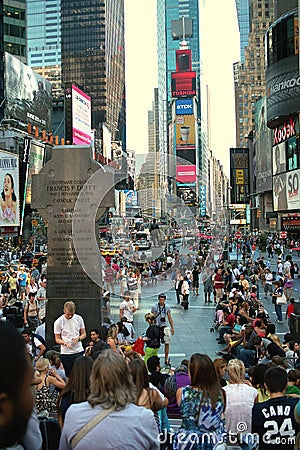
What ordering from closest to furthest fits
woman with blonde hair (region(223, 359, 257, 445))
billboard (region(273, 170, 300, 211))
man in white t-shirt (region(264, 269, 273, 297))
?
woman with blonde hair (region(223, 359, 257, 445)) → man in white t-shirt (region(264, 269, 273, 297)) → billboard (region(273, 170, 300, 211))

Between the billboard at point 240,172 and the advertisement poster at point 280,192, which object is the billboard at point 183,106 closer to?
the billboard at point 240,172

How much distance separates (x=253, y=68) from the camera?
520ft

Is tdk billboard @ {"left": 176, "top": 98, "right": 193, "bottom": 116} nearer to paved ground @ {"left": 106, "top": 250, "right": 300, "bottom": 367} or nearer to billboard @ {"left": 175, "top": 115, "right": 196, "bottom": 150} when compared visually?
billboard @ {"left": 175, "top": 115, "right": 196, "bottom": 150}

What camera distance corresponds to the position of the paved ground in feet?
43.7

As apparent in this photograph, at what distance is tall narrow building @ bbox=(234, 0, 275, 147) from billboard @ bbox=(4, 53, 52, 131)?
72.1 meters

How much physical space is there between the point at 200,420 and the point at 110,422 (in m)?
1.59

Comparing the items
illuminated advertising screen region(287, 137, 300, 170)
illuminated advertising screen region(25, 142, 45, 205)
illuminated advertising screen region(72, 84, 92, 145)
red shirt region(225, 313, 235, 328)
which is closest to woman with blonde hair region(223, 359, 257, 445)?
red shirt region(225, 313, 235, 328)

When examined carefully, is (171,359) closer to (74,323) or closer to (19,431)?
(74,323)

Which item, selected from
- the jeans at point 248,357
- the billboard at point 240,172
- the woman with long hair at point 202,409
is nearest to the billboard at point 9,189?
the jeans at point 248,357

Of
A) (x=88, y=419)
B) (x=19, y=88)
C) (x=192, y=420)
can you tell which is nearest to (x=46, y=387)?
(x=192, y=420)

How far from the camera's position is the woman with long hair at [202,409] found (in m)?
4.58

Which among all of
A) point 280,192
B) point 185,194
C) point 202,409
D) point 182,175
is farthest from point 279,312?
point 280,192

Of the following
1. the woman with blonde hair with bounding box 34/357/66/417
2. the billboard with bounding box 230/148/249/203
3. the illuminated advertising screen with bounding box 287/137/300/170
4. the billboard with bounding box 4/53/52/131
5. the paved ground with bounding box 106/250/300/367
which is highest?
the billboard with bounding box 4/53/52/131

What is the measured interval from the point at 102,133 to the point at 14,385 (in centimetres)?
13740
